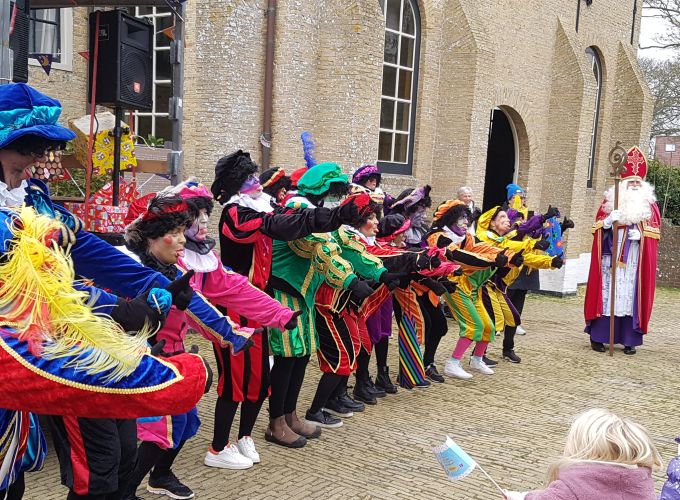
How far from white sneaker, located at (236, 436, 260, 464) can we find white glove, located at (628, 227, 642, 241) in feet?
20.9

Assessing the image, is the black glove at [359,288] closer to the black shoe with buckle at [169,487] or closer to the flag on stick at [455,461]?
the black shoe with buckle at [169,487]

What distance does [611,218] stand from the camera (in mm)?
8969

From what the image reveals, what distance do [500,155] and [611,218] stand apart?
736cm

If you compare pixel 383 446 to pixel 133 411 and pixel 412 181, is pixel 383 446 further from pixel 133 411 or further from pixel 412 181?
pixel 412 181

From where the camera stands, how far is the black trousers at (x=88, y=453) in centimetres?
259

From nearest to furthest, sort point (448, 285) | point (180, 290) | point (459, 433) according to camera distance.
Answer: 1. point (180, 290)
2. point (459, 433)
3. point (448, 285)

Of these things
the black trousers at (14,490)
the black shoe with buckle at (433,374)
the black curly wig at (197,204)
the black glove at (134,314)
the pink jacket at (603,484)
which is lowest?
the black shoe with buckle at (433,374)

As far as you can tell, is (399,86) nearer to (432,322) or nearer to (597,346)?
(597,346)

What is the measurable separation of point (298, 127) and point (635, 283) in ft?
17.1

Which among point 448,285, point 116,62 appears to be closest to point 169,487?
point 448,285

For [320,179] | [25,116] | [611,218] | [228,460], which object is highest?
[25,116]

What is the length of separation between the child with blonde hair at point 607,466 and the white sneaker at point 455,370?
4982 mm

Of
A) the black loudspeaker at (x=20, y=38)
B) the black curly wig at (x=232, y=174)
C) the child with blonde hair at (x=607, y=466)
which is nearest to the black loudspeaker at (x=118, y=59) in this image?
the black loudspeaker at (x=20, y=38)

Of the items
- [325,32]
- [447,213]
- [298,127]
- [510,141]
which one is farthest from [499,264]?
[510,141]
